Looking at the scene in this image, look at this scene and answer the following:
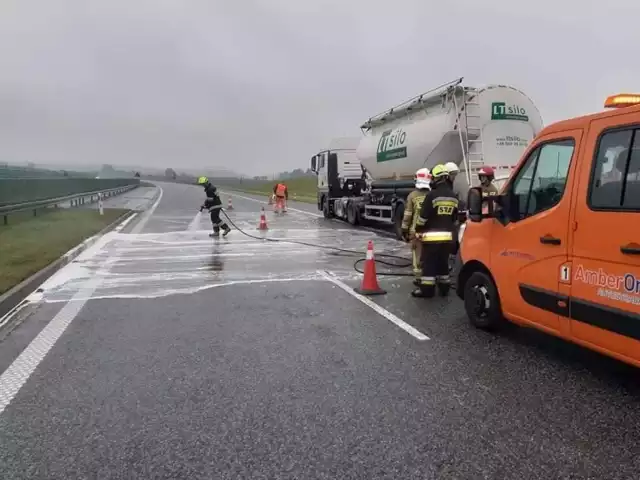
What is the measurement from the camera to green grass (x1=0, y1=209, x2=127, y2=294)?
9.67 meters

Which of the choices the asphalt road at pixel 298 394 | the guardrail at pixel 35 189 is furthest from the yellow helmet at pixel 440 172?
the guardrail at pixel 35 189

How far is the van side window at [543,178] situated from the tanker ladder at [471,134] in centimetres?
684

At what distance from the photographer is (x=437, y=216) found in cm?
777

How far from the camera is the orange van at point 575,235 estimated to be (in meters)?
4.17

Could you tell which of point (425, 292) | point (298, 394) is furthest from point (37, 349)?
point (425, 292)

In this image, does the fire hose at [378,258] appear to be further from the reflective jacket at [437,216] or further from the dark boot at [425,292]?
the reflective jacket at [437,216]

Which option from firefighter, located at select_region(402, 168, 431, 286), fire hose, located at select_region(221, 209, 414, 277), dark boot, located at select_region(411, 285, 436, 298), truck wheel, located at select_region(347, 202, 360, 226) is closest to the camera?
Answer: dark boot, located at select_region(411, 285, 436, 298)

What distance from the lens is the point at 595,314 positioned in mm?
4457

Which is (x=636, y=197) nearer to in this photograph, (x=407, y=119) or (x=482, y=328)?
(x=482, y=328)

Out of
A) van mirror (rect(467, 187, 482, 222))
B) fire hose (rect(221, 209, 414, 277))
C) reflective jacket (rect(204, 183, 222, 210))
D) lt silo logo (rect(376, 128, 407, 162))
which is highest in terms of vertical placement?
lt silo logo (rect(376, 128, 407, 162))

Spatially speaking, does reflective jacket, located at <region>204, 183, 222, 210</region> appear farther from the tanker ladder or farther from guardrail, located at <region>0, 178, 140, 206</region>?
the tanker ladder

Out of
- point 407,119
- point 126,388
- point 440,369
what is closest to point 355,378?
point 440,369

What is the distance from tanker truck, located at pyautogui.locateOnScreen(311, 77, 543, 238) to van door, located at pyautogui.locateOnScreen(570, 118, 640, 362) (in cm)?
764

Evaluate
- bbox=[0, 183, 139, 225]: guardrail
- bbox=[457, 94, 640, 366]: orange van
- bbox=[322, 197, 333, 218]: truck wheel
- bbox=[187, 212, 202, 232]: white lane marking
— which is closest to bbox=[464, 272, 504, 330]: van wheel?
bbox=[457, 94, 640, 366]: orange van
